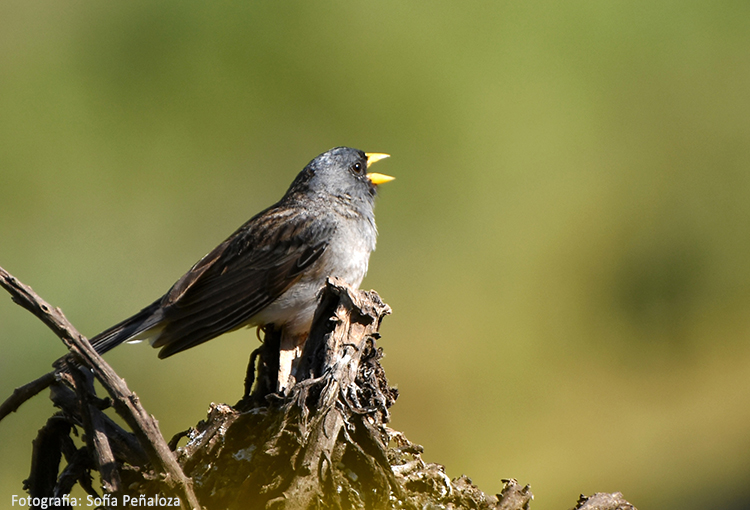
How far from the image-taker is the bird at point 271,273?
4.11 meters

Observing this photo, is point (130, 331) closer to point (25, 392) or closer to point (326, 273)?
point (326, 273)

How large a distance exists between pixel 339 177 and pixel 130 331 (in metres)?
1.96

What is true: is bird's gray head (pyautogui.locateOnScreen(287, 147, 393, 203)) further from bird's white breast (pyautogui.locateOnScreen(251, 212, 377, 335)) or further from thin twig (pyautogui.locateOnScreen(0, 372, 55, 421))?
thin twig (pyautogui.locateOnScreen(0, 372, 55, 421))

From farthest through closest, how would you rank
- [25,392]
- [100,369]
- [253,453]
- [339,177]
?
[339,177], [253,453], [25,392], [100,369]

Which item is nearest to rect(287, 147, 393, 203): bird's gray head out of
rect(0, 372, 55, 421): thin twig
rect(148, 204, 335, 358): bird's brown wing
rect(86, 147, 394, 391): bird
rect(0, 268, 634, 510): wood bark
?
rect(86, 147, 394, 391): bird

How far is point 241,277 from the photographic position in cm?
447

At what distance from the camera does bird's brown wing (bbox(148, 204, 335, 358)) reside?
4.14 metres

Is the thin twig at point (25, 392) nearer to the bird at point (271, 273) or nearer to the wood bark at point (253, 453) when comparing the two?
the wood bark at point (253, 453)

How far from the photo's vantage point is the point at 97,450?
1.71 m

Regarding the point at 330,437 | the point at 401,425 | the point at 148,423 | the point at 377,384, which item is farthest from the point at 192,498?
the point at 401,425

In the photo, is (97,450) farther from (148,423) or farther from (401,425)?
(401,425)

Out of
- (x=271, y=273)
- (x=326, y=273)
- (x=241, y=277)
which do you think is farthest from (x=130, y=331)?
(x=326, y=273)

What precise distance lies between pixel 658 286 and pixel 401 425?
3.22 m

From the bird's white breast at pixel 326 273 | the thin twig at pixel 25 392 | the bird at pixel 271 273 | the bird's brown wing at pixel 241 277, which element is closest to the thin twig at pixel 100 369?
the thin twig at pixel 25 392
